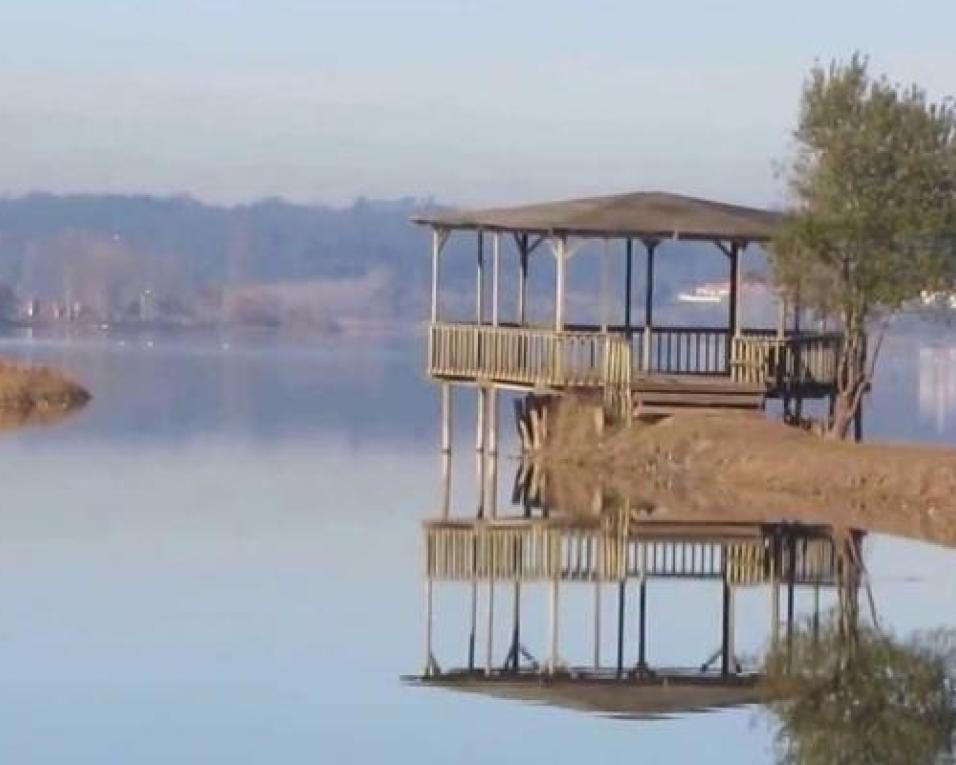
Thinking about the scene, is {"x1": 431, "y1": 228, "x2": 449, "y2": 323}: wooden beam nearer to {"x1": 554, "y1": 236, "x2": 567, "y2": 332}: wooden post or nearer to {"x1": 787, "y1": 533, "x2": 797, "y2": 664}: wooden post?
{"x1": 554, "y1": 236, "x2": 567, "y2": 332}: wooden post

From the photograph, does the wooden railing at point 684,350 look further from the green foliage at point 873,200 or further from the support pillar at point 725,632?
the support pillar at point 725,632

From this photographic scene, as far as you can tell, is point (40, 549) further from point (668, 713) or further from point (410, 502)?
point (668, 713)

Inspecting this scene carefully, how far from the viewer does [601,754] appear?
1978 cm

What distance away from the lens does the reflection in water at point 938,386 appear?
7587 cm

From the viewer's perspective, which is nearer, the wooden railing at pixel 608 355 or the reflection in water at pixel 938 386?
the wooden railing at pixel 608 355

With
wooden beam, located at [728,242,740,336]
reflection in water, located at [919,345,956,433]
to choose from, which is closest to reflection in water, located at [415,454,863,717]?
wooden beam, located at [728,242,740,336]

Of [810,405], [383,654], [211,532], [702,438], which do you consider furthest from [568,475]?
[810,405]

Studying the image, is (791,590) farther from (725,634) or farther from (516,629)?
(516,629)

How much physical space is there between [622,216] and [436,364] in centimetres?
476

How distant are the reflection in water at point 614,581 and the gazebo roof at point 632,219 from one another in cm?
454

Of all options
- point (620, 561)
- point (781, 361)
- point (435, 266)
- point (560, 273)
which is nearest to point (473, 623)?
point (620, 561)

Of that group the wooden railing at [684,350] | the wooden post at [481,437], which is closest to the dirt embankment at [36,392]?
the wooden post at [481,437]

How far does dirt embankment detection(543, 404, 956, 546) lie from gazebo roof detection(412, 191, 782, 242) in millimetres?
2973

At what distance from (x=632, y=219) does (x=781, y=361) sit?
328 cm
